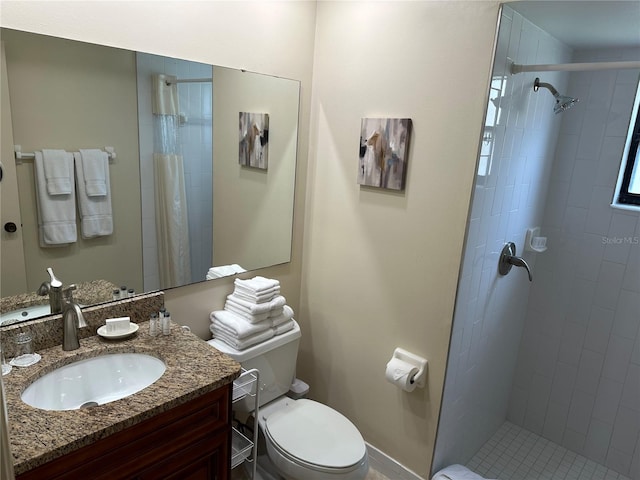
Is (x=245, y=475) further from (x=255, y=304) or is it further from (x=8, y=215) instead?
(x=8, y=215)

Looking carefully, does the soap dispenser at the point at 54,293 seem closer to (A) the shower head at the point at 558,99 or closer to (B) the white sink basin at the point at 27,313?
(B) the white sink basin at the point at 27,313

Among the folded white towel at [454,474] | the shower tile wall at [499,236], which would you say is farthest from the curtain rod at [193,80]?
the folded white towel at [454,474]

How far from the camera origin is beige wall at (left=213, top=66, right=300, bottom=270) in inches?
77.7

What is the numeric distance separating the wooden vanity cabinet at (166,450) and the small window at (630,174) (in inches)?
84.2

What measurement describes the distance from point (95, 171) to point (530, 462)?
2627 mm

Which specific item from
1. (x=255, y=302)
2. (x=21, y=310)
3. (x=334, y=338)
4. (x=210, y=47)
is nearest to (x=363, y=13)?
(x=210, y=47)

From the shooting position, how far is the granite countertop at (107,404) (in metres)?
1.08

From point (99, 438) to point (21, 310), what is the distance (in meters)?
0.63

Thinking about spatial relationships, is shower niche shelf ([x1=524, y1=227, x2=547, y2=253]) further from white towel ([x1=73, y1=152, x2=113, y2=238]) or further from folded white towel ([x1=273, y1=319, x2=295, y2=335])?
white towel ([x1=73, y1=152, x2=113, y2=238])

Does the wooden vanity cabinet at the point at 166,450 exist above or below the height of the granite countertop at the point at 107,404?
below

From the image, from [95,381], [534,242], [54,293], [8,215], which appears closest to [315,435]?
[95,381]

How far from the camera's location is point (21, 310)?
4.89 feet

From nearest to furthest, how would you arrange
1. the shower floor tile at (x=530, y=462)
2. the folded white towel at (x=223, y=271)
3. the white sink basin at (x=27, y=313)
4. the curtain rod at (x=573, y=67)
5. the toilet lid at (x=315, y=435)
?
1. the white sink basin at (x=27, y=313)
2. the curtain rod at (x=573, y=67)
3. the toilet lid at (x=315, y=435)
4. the folded white towel at (x=223, y=271)
5. the shower floor tile at (x=530, y=462)

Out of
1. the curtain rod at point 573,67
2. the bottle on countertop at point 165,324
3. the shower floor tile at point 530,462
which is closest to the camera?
the curtain rod at point 573,67
